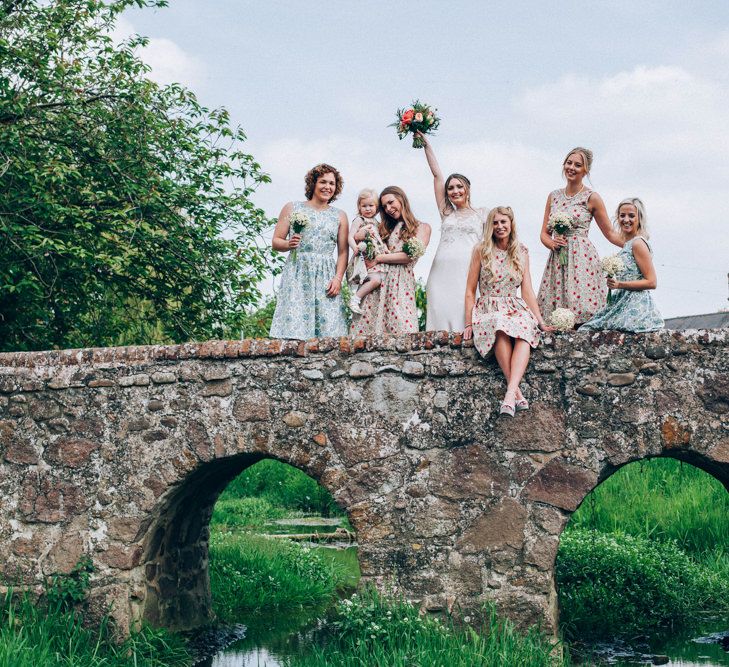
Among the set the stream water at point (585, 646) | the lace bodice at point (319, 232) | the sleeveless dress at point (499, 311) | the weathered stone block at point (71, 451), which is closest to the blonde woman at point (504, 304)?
the sleeveless dress at point (499, 311)

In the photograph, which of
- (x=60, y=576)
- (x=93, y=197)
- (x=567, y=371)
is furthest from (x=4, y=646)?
(x=93, y=197)

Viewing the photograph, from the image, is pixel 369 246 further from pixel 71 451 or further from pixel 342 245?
pixel 71 451

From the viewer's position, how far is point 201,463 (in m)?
6.98

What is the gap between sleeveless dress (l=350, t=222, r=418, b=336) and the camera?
7242 millimetres

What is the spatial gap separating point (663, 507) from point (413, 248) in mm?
6528

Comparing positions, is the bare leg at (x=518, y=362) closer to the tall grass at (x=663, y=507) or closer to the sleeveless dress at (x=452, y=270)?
the sleeveless dress at (x=452, y=270)

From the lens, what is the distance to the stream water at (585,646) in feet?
25.0

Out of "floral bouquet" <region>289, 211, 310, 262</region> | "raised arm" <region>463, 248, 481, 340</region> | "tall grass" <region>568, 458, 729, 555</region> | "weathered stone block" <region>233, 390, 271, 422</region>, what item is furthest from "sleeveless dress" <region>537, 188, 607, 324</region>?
"tall grass" <region>568, 458, 729, 555</region>

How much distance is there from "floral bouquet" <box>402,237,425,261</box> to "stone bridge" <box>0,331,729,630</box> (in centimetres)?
78

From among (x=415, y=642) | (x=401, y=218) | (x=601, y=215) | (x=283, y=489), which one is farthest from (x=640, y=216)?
(x=283, y=489)

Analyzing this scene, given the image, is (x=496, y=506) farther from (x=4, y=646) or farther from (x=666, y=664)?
(x=4, y=646)

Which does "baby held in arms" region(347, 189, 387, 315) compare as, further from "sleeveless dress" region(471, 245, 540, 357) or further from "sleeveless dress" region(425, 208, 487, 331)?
"sleeveless dress" region(471, 245, 540, 357)

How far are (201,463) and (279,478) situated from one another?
11.3 m

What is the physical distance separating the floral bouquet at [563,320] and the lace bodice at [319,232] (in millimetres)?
2008
